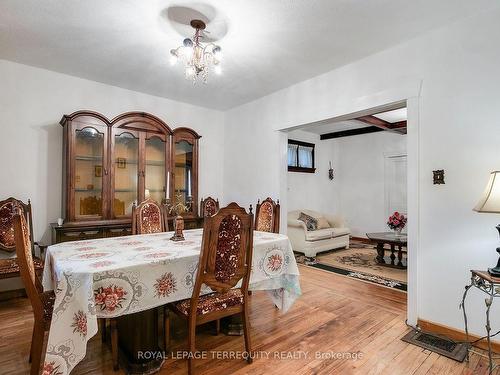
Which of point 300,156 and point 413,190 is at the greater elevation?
point 300,156

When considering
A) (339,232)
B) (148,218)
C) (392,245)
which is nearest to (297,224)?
(339,232)

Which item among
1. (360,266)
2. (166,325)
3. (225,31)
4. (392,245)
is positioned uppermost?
(225,31)

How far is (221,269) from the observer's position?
5.73ft

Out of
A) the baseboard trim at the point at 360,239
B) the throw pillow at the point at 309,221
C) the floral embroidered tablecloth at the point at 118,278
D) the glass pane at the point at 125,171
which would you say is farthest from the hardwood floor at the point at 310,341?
the baseboard trim at the point at 360,239

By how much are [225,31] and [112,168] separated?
2074mm

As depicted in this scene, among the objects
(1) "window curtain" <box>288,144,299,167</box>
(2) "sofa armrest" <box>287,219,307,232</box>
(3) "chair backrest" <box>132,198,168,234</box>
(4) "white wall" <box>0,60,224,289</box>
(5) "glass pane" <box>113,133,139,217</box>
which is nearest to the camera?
(3) "chair backrest" <box>132,198,168,234</box>

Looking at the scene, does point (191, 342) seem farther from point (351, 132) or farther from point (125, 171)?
point (351, 132)

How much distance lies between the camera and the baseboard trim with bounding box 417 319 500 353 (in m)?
2.03

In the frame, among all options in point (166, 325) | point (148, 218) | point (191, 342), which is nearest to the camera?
point (191, 342)

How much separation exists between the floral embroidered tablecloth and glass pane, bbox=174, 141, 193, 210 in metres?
1.66

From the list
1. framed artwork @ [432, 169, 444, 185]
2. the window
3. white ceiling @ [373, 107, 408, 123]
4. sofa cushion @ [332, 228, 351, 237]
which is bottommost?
sofa cushion @ [332, 228, 351, 237]

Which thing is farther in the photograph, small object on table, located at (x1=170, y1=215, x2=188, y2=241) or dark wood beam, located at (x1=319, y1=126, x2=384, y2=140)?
dark wood beam, located at (x1=319, y1=126, x2=384, y2=140)

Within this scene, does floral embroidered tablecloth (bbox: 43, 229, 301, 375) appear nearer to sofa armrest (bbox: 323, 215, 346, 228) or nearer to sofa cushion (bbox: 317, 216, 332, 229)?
sofa cushion (bbox: 317, 216, 332, 229)

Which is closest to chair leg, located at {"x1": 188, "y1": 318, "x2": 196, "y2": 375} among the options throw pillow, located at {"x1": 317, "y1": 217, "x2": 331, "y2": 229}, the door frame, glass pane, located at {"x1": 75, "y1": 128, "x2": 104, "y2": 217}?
the door frame
